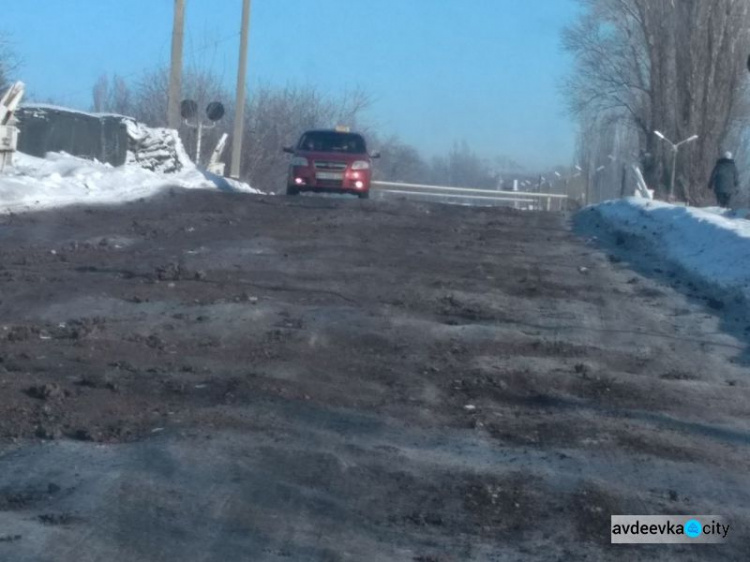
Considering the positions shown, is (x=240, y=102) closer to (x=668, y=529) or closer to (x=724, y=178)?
(x=724, y=178)

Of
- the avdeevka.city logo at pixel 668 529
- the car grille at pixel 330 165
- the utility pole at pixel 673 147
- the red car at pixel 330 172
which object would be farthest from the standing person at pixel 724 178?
the avdeevka.city logo at pixel 668 529

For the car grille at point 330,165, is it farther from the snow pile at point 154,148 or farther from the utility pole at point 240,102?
the utility pole at point 240,102

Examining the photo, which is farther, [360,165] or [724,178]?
[724,178]

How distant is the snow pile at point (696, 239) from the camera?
13.3m

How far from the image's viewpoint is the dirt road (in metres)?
5.41

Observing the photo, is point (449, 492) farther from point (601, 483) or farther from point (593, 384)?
point (593, 384)

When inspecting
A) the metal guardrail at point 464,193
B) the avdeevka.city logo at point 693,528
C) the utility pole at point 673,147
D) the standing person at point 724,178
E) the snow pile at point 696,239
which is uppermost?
the utility pole at point 673,147

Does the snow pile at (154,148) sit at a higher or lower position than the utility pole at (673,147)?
lower

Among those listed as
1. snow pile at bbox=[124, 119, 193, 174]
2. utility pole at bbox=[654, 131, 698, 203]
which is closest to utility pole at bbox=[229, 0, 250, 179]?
snow pile at bbox=[124, 119, 193, 174]

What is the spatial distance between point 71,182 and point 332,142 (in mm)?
9527

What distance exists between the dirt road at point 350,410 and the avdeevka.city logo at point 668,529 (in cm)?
9

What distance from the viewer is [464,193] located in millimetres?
47906

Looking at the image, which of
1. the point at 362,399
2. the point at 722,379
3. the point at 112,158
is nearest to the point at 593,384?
the point at 722,379

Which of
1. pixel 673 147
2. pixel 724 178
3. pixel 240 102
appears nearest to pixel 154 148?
pixel 240 102
